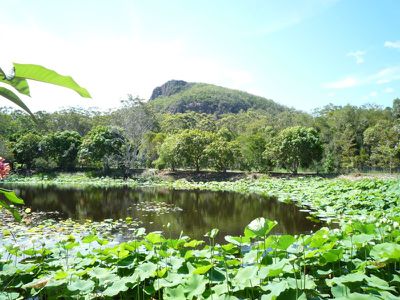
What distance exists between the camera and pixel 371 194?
1087 centimetres

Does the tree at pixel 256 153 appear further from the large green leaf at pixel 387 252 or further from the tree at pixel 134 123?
the large green leaf at pixel 387 252

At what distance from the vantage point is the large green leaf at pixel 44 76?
3.23 ft

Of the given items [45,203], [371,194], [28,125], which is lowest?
[45,203]

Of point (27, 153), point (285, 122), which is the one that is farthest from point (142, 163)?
point (285, 122)

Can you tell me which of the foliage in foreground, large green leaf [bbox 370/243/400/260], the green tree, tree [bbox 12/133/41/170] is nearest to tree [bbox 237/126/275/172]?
the green tree

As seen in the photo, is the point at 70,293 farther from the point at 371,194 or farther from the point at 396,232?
the point at 371,194

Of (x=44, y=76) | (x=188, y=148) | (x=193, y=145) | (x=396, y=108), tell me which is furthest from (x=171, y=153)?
(x=396, y=108)

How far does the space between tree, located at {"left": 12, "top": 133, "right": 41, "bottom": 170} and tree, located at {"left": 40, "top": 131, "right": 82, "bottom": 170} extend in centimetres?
83

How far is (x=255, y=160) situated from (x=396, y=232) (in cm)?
2703

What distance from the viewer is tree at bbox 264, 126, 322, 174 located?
27.1 metres

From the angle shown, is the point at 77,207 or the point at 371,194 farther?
the point at 77,207

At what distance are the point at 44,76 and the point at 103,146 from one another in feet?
101

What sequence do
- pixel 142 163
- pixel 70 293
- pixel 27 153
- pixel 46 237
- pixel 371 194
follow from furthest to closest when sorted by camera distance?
pixel 142 163 < pixel 27 153 < pixel 371 194 < pixel 46 237 < pixel 70 293

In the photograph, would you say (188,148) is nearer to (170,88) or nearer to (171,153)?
(171,153)
